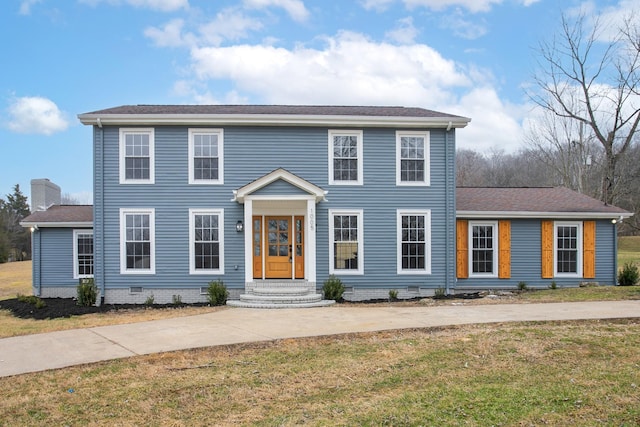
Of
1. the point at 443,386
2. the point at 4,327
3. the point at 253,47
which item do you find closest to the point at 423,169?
the point at 253,47

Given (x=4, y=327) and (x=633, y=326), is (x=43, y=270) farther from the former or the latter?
(x=633, y=326)

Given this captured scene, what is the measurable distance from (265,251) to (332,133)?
12.9ft

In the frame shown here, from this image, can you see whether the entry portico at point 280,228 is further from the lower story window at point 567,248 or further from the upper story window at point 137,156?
the lower story window at point 567,248

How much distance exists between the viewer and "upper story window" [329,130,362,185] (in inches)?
604

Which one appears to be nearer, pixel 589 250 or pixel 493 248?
pixel 493 248

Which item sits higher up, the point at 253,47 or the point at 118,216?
the point at 253,47

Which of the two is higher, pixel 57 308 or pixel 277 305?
pixel 277 305

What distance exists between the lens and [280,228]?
51.3 ft

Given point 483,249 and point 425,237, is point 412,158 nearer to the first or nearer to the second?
point 425,237

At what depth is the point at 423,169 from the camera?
611 inches

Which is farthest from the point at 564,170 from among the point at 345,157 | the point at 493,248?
the point at 345,157

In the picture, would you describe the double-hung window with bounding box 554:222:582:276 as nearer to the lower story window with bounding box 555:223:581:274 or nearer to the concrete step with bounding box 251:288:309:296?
the lower story window with bounding box 555:223:581:274

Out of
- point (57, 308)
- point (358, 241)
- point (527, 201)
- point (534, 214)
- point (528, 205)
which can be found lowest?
point (57, 308)

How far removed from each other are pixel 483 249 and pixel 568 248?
273 centimetres
